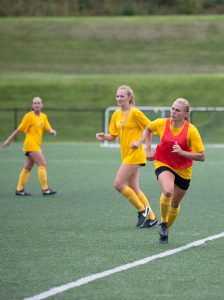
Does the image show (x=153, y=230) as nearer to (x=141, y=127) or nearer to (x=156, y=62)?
(x=141, y=127)

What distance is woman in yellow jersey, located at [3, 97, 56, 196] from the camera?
16281mm

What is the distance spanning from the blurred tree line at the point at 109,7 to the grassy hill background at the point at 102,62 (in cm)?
249

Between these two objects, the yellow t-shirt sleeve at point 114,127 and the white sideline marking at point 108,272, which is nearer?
the white sideline marking at point 108,272

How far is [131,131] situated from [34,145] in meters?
4.49

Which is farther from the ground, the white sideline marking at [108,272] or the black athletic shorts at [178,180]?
the black athletic shorts at [178,180]

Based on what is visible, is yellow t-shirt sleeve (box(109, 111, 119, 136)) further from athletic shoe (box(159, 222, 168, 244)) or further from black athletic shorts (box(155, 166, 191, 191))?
athletic shoe (box(159, 222, 168, 244))

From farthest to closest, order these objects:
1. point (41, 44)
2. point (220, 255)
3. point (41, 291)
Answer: point (41, 44) < point (220, 255) < point (41, 291)

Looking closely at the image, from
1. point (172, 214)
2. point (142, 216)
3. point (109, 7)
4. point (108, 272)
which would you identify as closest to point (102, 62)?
point (109, 7)

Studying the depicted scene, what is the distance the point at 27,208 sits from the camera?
1410cm

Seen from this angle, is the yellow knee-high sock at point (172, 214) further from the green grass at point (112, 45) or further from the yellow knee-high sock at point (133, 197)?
the green grass at point (112, 45)

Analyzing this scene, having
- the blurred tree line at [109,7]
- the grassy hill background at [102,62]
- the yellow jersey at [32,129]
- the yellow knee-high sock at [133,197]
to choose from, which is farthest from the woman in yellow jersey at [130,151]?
the blurred tree line at [109,7]

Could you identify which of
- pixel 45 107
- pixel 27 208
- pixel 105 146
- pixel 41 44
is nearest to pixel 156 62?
pixel 41 44

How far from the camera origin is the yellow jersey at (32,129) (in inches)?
647

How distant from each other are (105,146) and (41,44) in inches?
820
